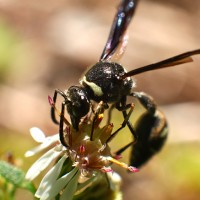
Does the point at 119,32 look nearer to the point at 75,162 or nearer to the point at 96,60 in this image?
the point at 75,162

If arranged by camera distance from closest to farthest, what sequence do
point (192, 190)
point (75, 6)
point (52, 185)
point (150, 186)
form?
point (52, 185) < point (192, 190) < point (150, 186) < point (75, 6)

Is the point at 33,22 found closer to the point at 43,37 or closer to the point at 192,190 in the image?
the point at 43,37

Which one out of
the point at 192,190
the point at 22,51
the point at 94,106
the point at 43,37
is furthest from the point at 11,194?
the point at 43,37

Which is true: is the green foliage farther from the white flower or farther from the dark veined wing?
the dark veined wing

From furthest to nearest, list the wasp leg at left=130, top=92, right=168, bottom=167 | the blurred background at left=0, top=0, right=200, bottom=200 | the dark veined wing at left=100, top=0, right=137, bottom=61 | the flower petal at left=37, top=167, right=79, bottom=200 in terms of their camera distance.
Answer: the blurred background at left=0, top=0, right=200, bottom=200, the dark veined wing at left=100, top=0, right=137, bottom=61, the wasp leg at left=130, top=92, right=168, bottom=167, the flower petal at left=37, top=167, right=79, bottom=200

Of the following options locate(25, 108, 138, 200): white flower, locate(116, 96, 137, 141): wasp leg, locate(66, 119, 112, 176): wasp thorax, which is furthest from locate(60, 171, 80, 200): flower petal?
locate(116, 96, 137, 141): wasp leg

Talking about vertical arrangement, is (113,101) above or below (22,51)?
above
